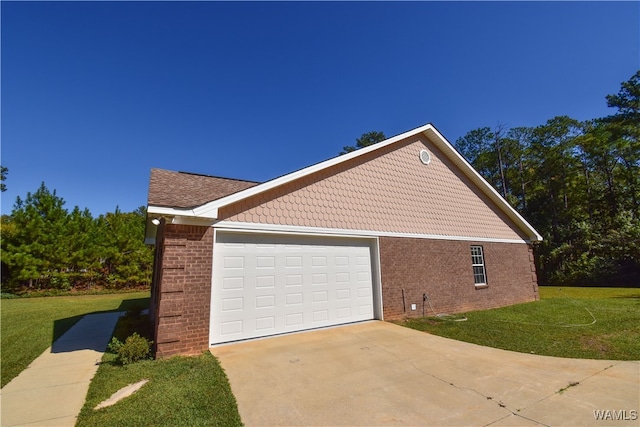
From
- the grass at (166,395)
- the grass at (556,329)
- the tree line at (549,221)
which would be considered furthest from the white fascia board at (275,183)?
the tree line at (549,221)

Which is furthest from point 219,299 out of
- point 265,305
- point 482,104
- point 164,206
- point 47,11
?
point 482,104

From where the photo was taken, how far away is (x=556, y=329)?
7.78m

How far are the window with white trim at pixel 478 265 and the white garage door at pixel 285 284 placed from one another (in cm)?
567

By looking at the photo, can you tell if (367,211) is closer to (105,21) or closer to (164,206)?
(164,206)

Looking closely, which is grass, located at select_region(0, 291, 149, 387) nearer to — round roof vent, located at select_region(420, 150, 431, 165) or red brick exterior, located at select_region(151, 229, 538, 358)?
red brick exterior, located at select_region(151, 229, 538, 358)

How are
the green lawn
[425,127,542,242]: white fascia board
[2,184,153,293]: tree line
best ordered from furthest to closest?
1. [2,184,153,293]: tree line
2. [425,127,542,242]: white fascia board
3. the green lawn

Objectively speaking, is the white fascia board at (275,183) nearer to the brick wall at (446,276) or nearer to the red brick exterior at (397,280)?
the red brick exterior at (397,280)

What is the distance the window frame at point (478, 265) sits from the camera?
12.0 meters

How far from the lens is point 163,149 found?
13.4 meters

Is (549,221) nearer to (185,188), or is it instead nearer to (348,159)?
(348,159)

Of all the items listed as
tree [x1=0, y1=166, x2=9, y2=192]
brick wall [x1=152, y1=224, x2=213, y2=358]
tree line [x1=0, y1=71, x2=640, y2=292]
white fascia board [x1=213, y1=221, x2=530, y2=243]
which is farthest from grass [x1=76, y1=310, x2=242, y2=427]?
tree [x1=0, y1=166, x2=9, y2=192]

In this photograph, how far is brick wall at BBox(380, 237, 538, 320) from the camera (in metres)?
9.42

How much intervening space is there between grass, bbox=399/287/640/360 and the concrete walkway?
7667 mm

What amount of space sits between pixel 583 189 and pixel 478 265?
26.7 metres
